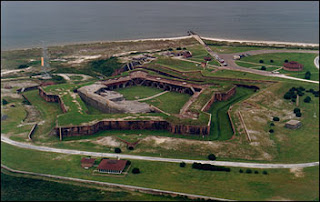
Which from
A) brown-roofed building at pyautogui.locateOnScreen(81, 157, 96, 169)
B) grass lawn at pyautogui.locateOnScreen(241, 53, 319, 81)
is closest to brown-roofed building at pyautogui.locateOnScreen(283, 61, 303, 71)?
grass lawn at pyautogui.locateOnScreen(241, 53, 319, 81)

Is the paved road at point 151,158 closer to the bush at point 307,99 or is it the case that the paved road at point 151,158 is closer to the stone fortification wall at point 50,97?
the stone fortification wall at point 50,97

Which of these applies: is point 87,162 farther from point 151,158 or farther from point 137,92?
point 137,92

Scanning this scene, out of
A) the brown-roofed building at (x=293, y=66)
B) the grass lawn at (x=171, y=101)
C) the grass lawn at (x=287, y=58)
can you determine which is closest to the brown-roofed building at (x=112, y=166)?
the grass lawn at (x=171, y=101)

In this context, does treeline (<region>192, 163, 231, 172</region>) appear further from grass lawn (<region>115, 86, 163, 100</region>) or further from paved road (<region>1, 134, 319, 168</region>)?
grass lawn (<region>115, 86, 163, 100</region>)

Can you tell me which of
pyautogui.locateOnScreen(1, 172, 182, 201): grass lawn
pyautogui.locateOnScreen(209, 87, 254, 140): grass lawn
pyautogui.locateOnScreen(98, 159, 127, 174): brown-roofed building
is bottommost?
pyautogui.locateOnScreen(1, 172, 182, 201): grass lawn

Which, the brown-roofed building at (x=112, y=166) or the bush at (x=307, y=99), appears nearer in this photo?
the brown-roofed building at (x=112, y=166)

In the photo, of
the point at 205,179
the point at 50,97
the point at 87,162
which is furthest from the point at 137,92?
the point at 205,179

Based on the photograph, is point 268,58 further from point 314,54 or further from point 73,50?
point 73,50
